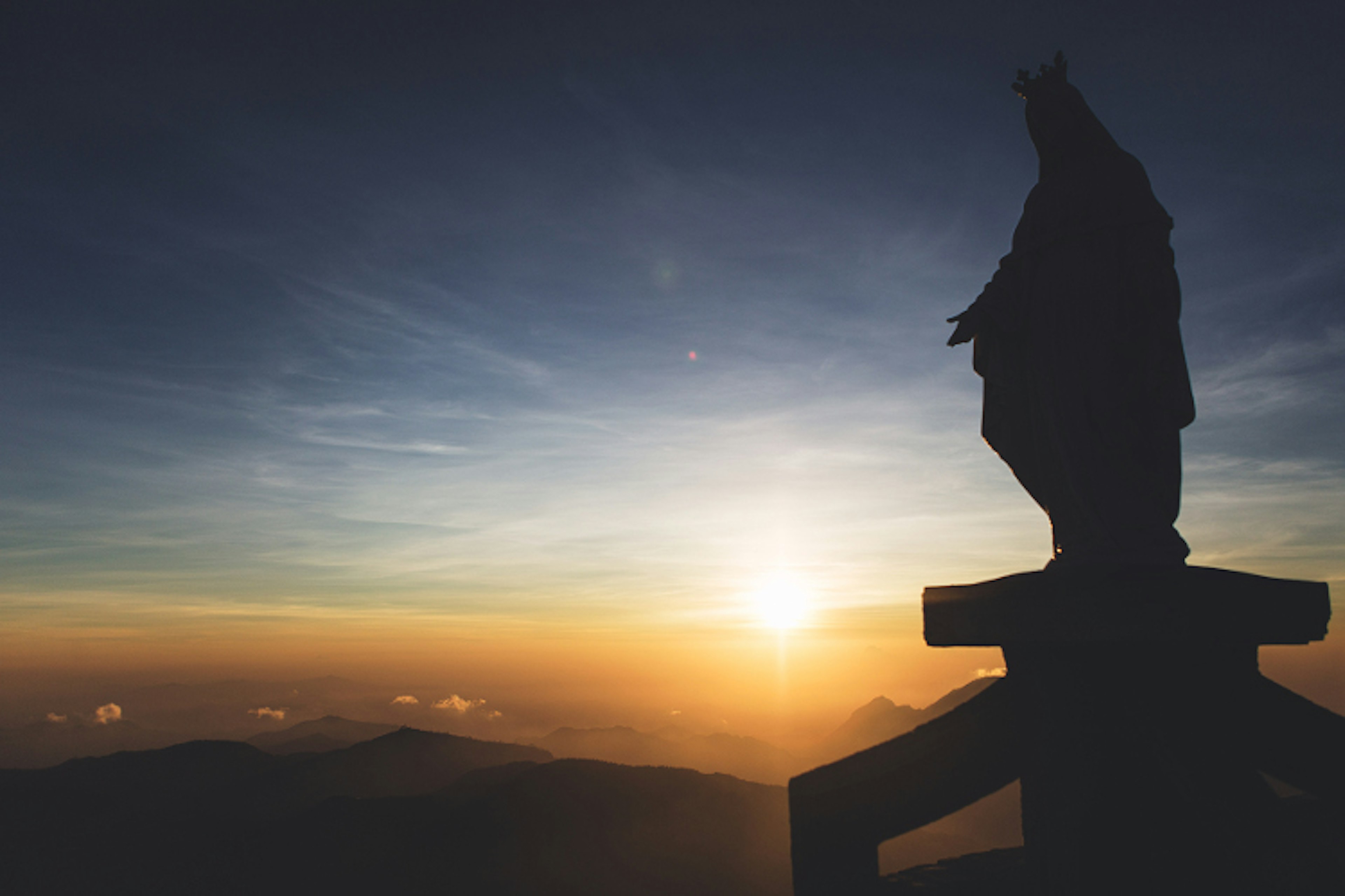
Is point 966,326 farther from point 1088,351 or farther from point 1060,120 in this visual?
point 1060,120

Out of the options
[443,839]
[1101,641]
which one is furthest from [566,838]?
[1101,641]

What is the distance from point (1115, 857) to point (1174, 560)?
6.77 ft

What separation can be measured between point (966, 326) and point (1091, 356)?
0.98m

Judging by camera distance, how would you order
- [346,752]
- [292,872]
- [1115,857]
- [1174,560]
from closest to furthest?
[1115,857], [1174,560], [292,872], [346,752]

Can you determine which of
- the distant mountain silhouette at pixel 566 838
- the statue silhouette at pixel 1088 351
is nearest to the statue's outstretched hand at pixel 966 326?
the statue silhouette at pixel 1088 351

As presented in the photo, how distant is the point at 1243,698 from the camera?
189 inches

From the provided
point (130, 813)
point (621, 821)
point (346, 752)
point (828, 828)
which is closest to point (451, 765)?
point (346, 752)

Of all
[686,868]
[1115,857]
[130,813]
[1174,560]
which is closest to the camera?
[1115,857]

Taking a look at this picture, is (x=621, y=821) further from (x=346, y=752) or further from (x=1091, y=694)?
(x=346, y=752)

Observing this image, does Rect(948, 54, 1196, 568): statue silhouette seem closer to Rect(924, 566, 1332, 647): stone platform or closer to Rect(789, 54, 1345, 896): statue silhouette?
Rect(789, 54, 1345, 896): statue silhouette

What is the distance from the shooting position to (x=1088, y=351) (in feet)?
18.2

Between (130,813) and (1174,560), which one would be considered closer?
(1174,560)

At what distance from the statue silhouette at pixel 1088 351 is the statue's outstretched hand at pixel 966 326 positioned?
11 mm

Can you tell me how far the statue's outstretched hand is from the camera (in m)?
5.96
